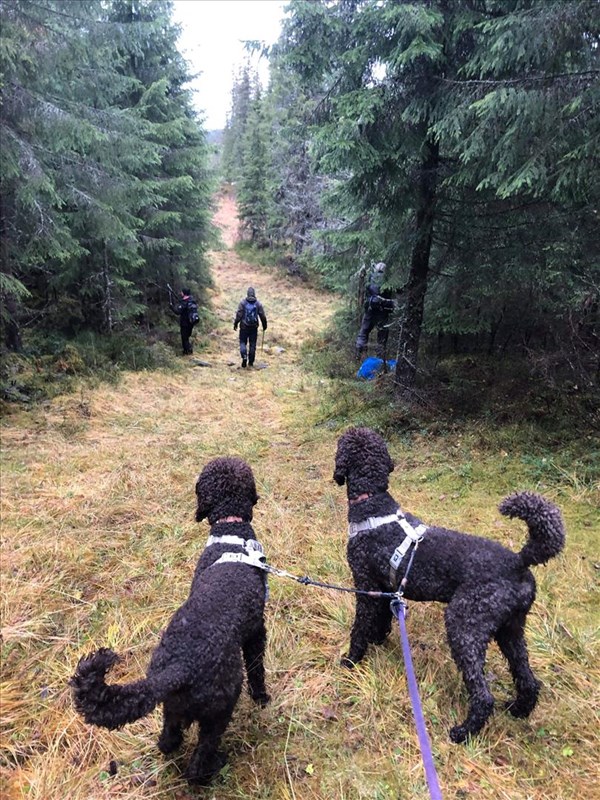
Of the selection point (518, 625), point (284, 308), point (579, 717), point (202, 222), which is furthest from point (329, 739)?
point (284, 308)

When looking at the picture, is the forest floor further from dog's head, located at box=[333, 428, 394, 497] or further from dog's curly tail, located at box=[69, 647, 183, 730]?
dog's head, located at box=[333, 428, 394, 497]

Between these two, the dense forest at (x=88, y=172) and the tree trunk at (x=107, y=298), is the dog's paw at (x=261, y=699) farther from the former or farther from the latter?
the tree trunk at (x=107, y=298)

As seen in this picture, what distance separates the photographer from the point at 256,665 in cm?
290

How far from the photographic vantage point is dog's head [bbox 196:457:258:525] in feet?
10.5

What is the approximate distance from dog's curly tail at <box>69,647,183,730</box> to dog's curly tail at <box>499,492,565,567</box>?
2.02 metres

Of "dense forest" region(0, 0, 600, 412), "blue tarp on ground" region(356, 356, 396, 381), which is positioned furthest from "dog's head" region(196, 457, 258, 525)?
"blue tarp on ground" region(356, 356, 396, 381)

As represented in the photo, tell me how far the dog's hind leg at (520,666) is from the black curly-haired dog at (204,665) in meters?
1.43

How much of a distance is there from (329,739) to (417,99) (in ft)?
22.8

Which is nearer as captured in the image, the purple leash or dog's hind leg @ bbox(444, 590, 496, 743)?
the purple leash

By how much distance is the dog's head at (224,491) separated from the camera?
3203 mm

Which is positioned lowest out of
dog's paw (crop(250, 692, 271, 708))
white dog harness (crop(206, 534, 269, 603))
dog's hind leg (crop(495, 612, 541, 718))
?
dog's paw (crop(250, 692, 271, 708))

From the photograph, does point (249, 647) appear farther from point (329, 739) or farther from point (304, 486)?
point (304, 486)

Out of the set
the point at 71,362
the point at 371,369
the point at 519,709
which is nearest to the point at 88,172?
the point at 71,362

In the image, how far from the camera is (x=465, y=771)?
250cm
